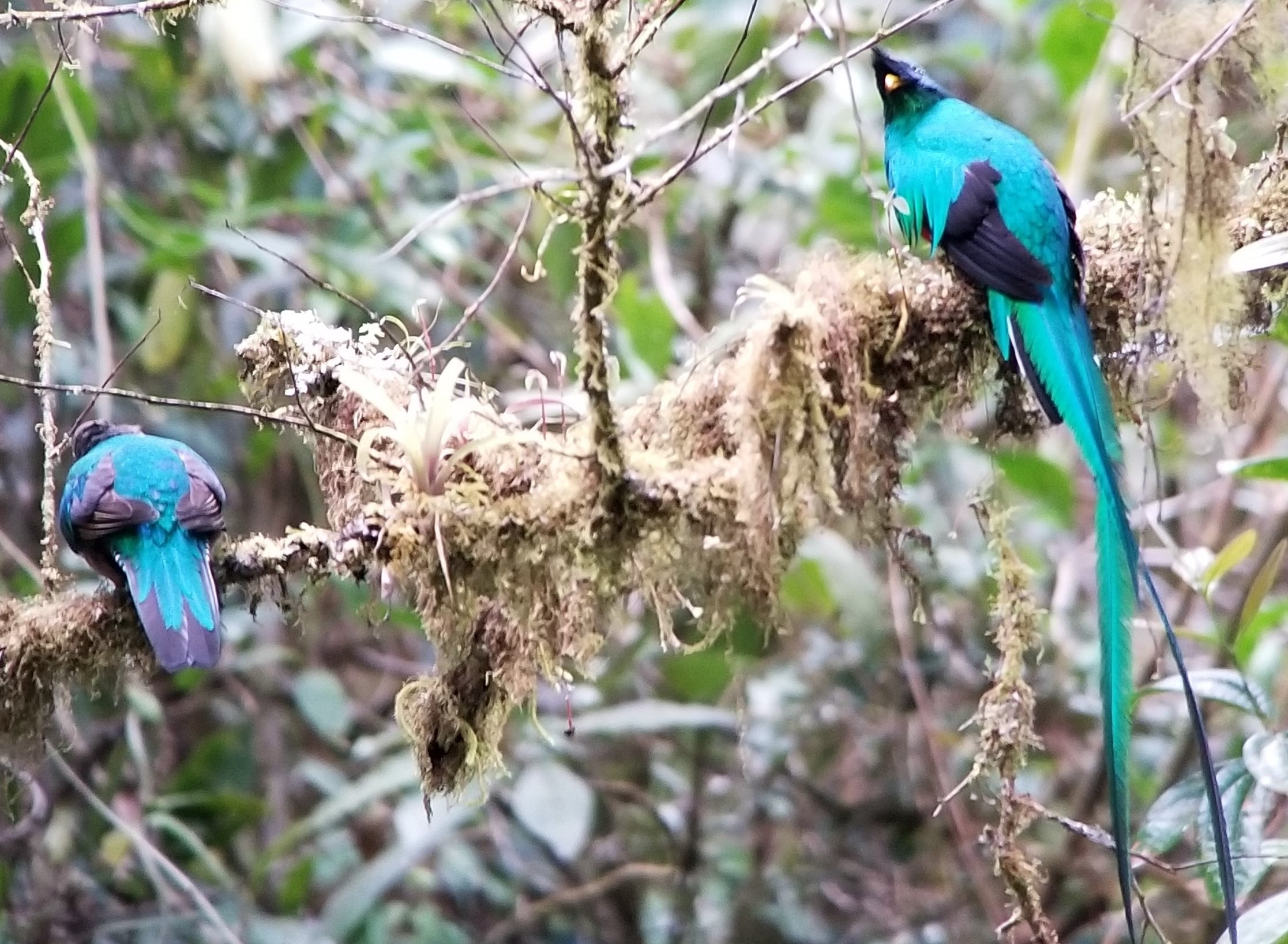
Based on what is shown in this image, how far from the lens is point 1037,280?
197 cm

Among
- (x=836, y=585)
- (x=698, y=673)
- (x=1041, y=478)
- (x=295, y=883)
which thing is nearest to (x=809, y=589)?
(x=836, y=585)

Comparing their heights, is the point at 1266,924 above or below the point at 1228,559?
below

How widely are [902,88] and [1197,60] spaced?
79cm

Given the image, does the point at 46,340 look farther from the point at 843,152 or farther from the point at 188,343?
the point at 843,152

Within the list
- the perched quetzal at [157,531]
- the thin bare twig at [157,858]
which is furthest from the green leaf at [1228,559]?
the thin bare twig at [157,858]

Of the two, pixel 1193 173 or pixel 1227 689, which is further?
pixel 1227 689

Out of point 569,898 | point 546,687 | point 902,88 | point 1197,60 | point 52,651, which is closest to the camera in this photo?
point 1197,60

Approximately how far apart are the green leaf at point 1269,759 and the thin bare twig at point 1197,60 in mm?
1018

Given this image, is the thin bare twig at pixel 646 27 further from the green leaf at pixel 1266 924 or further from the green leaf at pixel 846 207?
the green leaf at pixel 846 207

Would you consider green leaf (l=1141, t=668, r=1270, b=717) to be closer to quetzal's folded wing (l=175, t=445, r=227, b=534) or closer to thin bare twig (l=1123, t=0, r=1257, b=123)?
thin bare twig (l=1123, t=0, r=1257, b=123)

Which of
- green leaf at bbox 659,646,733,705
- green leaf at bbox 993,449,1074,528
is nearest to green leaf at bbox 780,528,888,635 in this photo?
Answer: green leaf at bbox 659,646,733,705

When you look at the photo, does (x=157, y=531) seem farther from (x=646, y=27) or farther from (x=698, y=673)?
(x=698, y=673)

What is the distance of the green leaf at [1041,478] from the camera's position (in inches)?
141

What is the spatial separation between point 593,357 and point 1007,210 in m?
0.89
